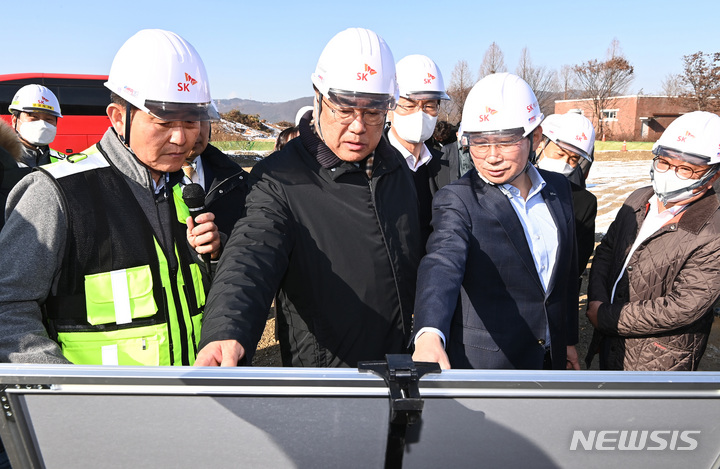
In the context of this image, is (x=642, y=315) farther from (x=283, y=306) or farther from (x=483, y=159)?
(x=283, y=306)

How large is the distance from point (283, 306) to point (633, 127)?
57908 millimetres

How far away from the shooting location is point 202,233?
1985mm

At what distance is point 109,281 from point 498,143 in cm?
165

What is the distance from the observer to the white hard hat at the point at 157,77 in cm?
187

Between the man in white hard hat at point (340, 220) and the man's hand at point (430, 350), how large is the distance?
17.5 inches

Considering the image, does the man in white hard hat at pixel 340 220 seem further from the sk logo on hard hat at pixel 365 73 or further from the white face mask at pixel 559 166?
the white face mask at pixel 559 166

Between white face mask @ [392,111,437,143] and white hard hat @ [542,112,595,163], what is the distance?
949 mm

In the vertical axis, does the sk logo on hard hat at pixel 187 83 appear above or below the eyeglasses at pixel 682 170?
above

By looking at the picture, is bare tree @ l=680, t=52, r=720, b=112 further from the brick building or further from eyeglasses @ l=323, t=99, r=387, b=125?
eyeglasses @ l=323, t=99, r=387, b=125

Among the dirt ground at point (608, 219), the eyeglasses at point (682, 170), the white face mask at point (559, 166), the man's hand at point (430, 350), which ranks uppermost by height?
the eyeglasses at point (682, 170)

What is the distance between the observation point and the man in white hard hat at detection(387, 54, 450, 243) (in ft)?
13.9

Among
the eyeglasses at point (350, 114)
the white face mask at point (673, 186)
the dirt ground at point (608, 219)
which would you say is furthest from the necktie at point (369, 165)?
the dirt ground at point (608, 219)

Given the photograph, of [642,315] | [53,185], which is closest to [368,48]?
[53,185]

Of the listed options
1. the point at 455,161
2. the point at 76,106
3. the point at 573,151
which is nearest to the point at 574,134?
the point at 573,151
